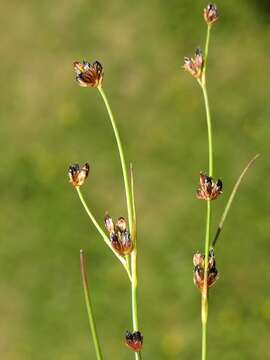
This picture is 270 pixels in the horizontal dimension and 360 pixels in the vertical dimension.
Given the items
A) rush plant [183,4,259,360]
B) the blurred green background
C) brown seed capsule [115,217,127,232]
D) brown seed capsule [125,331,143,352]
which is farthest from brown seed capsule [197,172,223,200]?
the blurred green background

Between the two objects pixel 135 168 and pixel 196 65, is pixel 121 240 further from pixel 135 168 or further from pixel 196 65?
pixel 135 168

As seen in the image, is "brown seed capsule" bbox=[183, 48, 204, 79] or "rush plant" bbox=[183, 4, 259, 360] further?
"brown seed capsule" bbox=[183, 48, 204, 79]

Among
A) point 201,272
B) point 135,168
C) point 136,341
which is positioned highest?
point 135,168

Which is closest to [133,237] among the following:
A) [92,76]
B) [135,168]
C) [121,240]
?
[121,240]

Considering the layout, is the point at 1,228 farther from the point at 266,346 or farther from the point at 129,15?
the point at 129,15

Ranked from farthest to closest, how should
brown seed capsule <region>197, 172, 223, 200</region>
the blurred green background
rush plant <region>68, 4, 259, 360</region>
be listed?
the blurred green background → brown seed capsule <region>197, 172, 223, 200</region> → rush plant <region>68, 4, 259, 360</region>

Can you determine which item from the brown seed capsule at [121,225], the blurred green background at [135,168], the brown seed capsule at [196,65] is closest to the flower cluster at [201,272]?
the brown seed capsule at [121,225]

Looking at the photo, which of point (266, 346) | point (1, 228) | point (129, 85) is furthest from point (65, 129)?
point (266, 346)

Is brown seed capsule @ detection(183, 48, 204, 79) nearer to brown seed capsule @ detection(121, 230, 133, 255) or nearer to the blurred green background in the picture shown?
brown seed capsule @ detection(121, 230, 133, 255)

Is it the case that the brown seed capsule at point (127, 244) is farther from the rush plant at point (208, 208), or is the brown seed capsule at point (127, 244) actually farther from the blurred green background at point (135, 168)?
the blurred green background at point (135, 168)

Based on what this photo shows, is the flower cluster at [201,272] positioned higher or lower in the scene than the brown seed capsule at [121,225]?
lower
